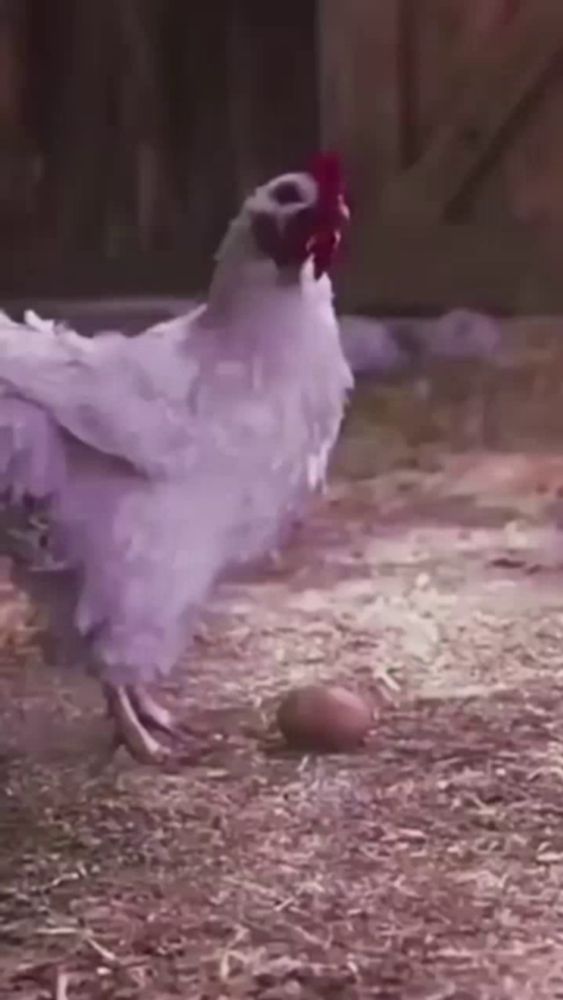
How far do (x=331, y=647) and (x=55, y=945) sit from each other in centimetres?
43

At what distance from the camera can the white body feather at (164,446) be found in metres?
0.83

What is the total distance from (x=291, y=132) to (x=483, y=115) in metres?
0.20

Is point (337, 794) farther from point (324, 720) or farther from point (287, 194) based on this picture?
point (287, 194)

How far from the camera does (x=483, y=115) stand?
1567 mm

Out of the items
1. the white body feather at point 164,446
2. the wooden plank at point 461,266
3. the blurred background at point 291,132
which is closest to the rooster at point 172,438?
the white body feather at point 164,446

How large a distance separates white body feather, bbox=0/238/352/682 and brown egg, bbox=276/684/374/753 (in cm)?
10

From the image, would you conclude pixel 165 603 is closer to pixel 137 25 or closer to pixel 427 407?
pixel 427 407

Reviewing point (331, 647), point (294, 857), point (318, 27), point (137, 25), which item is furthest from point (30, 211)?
point (294, 857)

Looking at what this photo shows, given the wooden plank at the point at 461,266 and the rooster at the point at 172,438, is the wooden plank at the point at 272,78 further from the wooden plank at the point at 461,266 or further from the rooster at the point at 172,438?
the rooster at the point at 172,438

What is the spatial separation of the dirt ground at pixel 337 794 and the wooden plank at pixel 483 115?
0.74ft

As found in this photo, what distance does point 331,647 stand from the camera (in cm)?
113

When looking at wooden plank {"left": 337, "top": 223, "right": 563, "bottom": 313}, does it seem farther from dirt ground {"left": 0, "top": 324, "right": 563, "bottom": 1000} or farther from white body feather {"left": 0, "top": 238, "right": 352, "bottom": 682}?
white body feather {"left": 0, "top": 238, "right": 352, "bottom": 682}

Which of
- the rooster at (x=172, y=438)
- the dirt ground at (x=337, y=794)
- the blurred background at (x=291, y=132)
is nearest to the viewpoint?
the dirt ground at (x=337, y=794)

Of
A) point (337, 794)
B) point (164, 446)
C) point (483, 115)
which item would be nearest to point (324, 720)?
point (337, 794)
